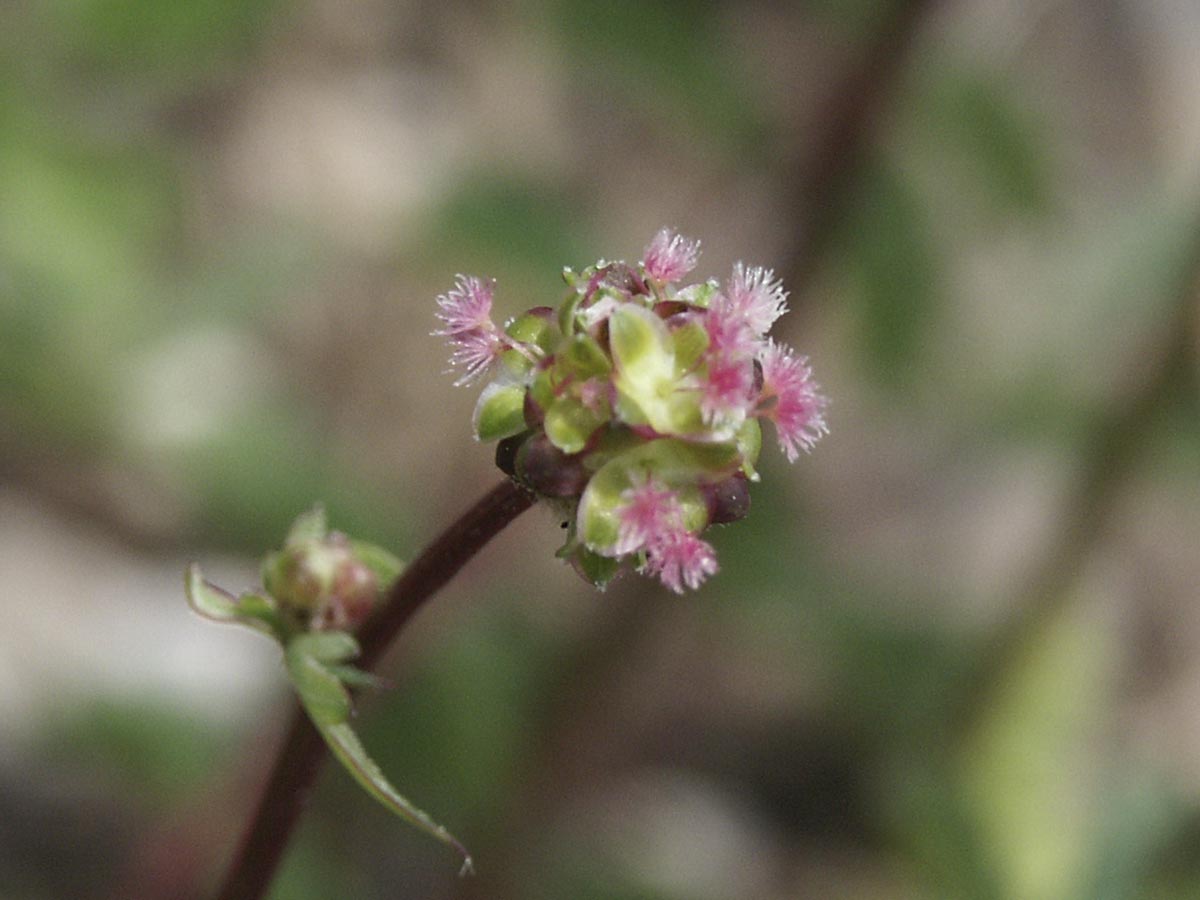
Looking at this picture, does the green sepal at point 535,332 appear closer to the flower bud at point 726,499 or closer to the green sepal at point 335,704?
the flower bud at point 726,499

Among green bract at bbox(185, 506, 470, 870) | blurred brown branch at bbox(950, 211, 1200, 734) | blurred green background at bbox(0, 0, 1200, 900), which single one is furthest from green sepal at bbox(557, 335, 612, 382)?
blurred brown branch at bbox(950, 211, 1200, 734)

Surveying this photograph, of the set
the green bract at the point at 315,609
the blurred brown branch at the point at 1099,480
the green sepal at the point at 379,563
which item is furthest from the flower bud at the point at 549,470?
the blurred brown branch at the point at 1099,480

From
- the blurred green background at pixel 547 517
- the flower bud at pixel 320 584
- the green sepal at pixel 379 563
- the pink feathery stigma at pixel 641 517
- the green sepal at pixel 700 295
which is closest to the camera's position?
the pink feathery stigma at pixel 641 517

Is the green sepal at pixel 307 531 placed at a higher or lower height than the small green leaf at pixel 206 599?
higher

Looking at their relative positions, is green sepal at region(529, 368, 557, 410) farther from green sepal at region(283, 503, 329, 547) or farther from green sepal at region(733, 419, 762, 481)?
green sepal at region(283, 503, 329, 547)

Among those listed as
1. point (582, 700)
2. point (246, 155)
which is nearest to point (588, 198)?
point (246, 155)

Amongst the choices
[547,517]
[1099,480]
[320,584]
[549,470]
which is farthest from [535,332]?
[1099,480]

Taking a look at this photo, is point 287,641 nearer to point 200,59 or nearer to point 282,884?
point 282,884
